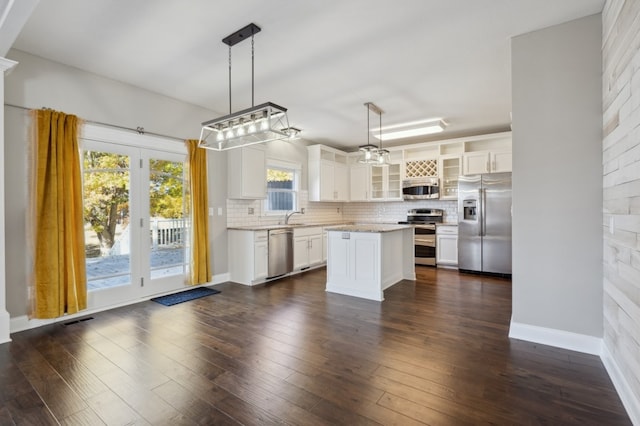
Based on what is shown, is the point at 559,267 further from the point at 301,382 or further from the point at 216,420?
the point at 216,420

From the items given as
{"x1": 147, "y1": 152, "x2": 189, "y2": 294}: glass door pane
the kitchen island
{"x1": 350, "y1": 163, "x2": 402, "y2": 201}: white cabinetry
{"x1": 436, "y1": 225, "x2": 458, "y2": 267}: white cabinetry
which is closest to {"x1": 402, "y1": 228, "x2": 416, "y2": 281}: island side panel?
the kitchen island

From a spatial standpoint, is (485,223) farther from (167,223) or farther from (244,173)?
(167,223)

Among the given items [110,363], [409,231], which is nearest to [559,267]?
[409,231]

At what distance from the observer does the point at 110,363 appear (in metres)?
2.40

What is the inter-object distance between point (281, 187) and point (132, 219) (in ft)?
9.81

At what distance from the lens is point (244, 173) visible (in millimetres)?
5012

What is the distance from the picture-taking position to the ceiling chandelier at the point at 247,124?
8.80 feet

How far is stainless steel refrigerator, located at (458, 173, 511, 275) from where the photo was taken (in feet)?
17.6

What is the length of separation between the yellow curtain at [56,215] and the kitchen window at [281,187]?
3073 mm

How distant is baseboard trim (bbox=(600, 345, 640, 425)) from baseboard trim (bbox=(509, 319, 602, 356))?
10 cm

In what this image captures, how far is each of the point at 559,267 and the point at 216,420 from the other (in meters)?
2.87

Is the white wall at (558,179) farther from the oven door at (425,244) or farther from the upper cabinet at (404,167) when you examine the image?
the oven door at (425,244)

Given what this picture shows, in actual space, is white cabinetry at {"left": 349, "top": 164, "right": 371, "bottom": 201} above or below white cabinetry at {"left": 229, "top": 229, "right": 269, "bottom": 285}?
above

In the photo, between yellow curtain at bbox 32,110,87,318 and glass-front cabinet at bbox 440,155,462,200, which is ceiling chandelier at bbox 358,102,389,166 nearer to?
glass-front cabinet at bbox 440,155,462,200
